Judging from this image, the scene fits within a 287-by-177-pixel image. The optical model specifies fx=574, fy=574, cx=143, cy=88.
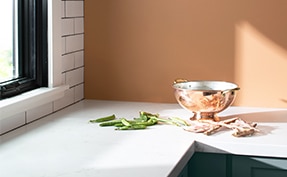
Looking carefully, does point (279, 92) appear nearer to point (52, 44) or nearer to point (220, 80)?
point (220, 80)

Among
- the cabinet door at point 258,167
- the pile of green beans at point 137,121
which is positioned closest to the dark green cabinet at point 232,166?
the cabinet door at point 258,167

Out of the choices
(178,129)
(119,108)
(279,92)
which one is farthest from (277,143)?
(119,108)

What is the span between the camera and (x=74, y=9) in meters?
2.76

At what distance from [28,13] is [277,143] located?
116 centimetres

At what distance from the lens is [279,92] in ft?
8.87

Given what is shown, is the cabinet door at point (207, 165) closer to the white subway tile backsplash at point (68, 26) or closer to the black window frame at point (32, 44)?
the black window frame at point (32, 44)

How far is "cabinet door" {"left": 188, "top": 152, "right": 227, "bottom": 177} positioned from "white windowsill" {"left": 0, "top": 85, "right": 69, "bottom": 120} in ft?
2.19

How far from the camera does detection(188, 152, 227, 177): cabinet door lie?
6.89 ft

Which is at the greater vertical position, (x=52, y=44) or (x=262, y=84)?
(x=52, y=44)

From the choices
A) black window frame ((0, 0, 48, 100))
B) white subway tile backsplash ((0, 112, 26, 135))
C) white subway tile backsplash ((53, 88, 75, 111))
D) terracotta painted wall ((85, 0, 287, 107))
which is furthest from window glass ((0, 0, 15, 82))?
terracotta painted wall ((85, 0, 287, 107))

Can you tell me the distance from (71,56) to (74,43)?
7 centimetres

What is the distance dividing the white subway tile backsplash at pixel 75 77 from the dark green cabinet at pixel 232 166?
→ 0.86m

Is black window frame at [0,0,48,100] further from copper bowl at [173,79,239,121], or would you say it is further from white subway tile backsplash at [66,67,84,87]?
copper bowl at [173,79,239,121]

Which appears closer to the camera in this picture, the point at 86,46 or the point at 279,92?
the point at 279,92
